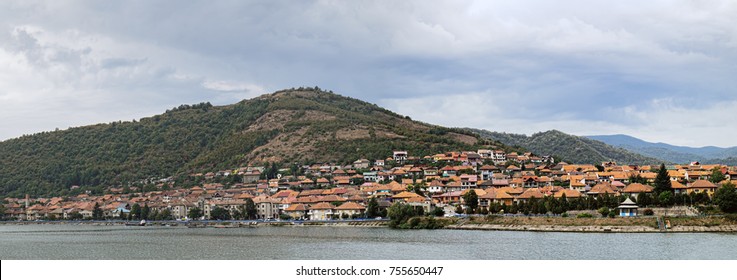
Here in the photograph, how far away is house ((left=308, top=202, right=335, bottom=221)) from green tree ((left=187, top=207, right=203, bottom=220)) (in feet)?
51.2

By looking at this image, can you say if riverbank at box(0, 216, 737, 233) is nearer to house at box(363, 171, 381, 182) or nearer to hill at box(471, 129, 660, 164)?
house at box(363, 171, 381, 182)

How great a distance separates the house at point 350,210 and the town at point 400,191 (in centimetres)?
11

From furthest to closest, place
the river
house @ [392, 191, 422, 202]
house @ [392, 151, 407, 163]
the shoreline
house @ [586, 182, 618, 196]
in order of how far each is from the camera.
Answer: house @ [392, 151, 407, 163] → house @ [392, 191, 422, 202] → house @ [586, 182, 618, 196] → the shoreline → the river

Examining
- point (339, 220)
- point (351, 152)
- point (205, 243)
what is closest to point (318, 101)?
point (351, 152)

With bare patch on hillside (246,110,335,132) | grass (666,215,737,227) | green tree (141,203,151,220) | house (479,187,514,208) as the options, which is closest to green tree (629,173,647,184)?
house (479,187,514,208)

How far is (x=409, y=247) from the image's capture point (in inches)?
1799

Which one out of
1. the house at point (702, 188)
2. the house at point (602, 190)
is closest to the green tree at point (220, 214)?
the house at point (602, 190)

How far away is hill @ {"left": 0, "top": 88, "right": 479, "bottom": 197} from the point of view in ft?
415

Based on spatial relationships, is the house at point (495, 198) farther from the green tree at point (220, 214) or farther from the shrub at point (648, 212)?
the green tree at point (220, 214)

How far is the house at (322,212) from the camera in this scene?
8425cm

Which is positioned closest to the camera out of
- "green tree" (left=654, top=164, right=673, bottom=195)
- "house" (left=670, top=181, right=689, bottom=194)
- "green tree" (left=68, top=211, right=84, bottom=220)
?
"green tree" (left=654, top=164, right=673, bottom=195)

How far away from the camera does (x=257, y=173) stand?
382ft

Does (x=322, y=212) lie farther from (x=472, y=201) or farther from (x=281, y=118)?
(x=281, y=118)

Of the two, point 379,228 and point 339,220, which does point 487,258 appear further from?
point 339,220
